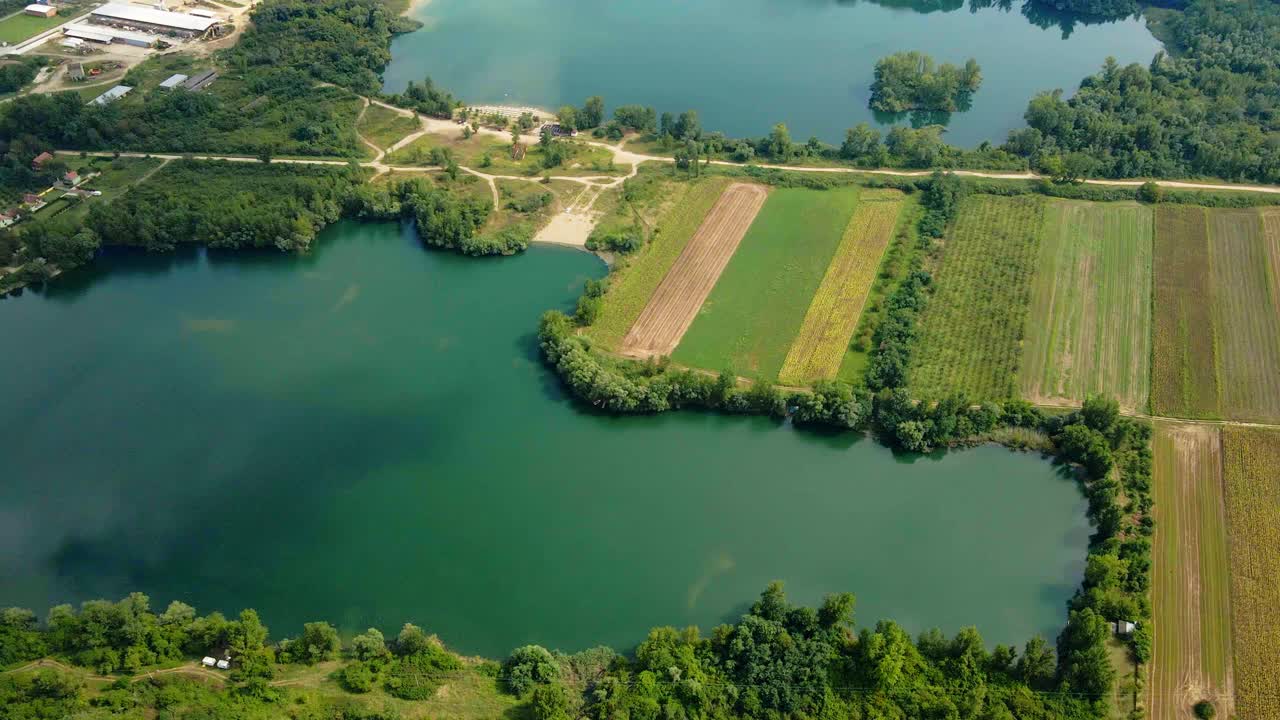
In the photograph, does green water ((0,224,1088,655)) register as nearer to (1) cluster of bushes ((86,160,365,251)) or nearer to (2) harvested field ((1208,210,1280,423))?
(1) cluster of bushes ((86,160,365,251))

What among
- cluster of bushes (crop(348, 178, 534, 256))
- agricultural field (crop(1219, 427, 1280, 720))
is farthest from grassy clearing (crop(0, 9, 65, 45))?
agricultural field (crop(1219, 427, 1280, 720))

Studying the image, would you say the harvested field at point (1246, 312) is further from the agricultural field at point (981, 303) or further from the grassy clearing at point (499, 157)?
the grassy clearing at point (499, 157)

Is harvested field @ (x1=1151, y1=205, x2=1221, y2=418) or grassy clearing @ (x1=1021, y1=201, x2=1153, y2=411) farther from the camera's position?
grassy clearing @ (x1=1021, y1=201, x2=1153, y2=411)

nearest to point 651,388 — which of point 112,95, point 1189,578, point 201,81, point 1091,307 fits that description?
point 1189,578

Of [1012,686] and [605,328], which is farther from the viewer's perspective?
[605,328]

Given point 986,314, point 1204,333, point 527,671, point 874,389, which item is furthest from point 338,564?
point 1204,333

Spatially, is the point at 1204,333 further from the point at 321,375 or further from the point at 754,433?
the point at 321,375
